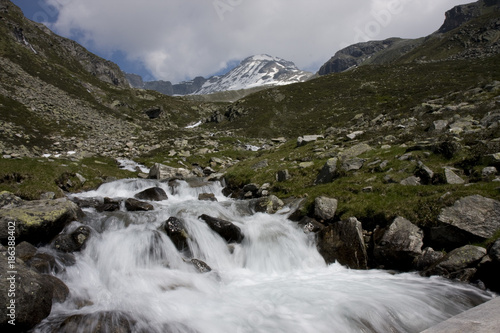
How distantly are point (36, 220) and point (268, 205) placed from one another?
10.7 meters

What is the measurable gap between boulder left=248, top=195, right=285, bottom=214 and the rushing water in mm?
1197

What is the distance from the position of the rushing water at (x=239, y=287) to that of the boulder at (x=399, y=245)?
54cm

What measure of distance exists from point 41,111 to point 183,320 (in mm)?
57363

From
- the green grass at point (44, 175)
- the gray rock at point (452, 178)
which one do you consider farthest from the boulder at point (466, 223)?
the green grass at point (44, 175)

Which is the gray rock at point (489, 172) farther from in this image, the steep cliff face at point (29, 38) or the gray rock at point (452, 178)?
the steep cliff face at point (29, 38)

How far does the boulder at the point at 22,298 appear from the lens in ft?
18.5

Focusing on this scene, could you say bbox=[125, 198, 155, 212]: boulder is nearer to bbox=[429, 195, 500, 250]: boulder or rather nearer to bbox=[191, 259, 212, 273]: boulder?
bbox=[191, 259, 212, 273]: boulder

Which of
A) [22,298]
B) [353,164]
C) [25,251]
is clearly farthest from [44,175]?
[353,164]

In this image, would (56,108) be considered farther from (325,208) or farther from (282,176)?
(325,208)

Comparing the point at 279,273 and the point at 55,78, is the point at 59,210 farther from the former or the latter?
the point at 55,78

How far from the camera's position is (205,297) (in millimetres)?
8469

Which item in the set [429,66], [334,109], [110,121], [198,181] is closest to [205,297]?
[198,181]

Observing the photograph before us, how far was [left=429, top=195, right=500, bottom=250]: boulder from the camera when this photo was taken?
8359 mm

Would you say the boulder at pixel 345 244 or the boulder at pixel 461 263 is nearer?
the boulder at pixel 461 263
